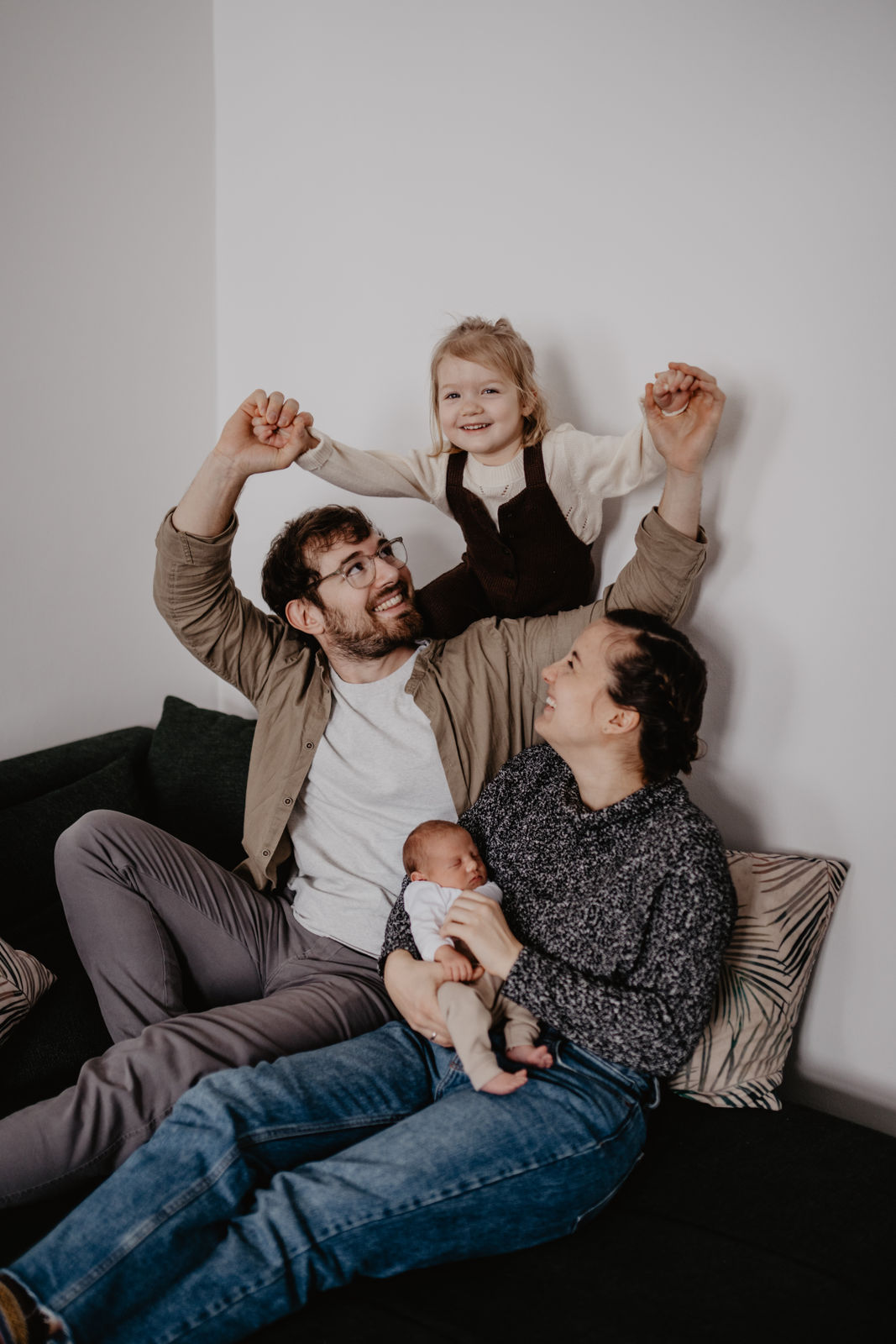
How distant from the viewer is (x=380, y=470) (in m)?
1.93

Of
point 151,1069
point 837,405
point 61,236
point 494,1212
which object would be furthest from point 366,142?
point 494,1212

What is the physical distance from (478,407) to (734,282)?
0.54 m

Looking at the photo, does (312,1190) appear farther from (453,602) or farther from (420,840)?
(453,602)

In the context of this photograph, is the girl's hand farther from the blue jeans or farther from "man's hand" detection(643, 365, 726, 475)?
"man's hand" detection(643, 365, 726, 475)

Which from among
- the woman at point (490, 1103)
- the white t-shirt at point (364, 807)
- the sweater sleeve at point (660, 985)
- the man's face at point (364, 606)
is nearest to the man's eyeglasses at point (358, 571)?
the man's face at point (364, 606)

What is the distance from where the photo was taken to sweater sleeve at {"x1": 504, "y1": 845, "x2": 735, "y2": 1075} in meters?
1.34

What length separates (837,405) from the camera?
1.66 metres

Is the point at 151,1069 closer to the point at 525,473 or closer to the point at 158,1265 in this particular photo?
the point at 158,1265

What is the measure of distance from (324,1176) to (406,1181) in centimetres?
12

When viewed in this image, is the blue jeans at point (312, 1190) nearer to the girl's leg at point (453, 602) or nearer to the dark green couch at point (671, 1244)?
the dark green couch at point (671, 1244)

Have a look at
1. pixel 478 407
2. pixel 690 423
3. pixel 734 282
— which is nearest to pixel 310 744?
pixel 478 407

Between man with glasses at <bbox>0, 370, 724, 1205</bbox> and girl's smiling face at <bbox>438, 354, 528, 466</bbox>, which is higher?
girl's smiling face at <bbox>438, 354, 528, 466</bbox>

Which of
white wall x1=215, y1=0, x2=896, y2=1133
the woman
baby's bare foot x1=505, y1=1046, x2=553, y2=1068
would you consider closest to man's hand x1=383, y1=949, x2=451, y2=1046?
the woman

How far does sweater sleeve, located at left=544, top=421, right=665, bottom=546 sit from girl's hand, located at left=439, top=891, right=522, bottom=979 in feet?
2.64
